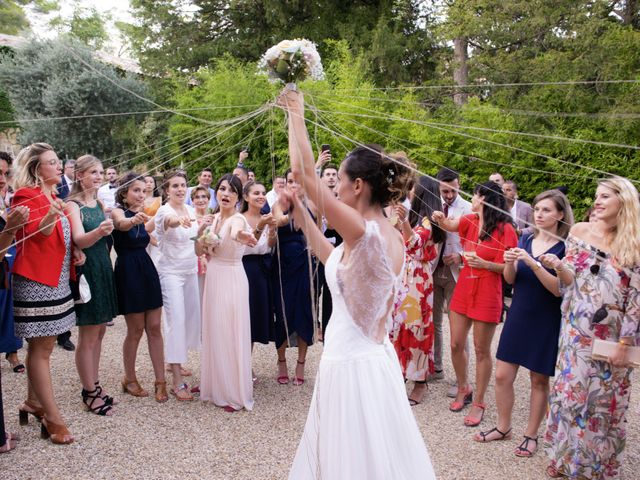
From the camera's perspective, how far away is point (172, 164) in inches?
324

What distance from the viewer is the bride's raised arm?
236 cm

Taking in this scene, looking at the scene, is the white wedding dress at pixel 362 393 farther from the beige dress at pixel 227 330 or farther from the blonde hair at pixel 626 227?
the beige dress at pixel 227 330

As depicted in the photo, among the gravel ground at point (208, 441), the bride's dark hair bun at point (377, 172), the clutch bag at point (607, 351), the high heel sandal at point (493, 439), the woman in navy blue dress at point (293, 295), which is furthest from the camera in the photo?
the woman in navy blue dress at point (293, 295)

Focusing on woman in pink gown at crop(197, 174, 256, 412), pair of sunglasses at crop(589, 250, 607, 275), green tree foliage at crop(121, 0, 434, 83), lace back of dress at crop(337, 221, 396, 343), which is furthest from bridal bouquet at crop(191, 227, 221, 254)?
green tree foliage at crop(121, 0, 434, 83)

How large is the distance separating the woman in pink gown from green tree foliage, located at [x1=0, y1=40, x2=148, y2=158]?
24.6 feet

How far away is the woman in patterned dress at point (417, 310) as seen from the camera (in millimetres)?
5305

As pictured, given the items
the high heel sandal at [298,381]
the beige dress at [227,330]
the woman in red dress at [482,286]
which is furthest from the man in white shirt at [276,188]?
the woman in red dress at [482,286]

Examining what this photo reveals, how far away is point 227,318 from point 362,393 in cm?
282

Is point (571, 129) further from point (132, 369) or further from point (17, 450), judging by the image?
point (17, 450)

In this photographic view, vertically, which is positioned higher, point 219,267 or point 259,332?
point 219,267

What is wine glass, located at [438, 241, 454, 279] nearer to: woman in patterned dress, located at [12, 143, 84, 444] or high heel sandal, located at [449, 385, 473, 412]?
high heel sandal, located at [449, 385, 473, 412]

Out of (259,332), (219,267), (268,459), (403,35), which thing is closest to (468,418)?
(268,459)

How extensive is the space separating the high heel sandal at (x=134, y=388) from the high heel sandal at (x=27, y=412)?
2.95 ft

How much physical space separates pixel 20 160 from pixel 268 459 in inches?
116
